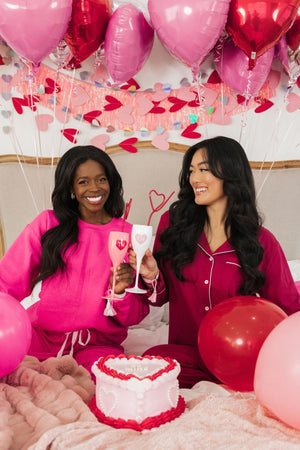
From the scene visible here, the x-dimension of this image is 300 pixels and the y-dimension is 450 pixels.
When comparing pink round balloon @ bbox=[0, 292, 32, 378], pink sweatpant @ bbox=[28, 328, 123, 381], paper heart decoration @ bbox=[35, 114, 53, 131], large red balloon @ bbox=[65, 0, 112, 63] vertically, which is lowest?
pink sweatpant @ bbox=[28, 328, 123, 381]

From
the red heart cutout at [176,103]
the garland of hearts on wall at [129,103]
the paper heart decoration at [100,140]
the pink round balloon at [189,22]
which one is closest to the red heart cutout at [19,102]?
the garland of hearts on wall at [129,103]

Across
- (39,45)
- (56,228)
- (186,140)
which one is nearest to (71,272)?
(56,228)

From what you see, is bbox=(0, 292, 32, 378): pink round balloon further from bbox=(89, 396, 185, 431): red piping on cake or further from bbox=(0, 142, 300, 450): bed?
bbox=(89, 396, 185, 431): red piping on cake

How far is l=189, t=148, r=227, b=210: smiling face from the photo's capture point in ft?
6.39

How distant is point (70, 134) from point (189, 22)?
1.00 m

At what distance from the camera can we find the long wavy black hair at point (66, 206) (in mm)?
1972

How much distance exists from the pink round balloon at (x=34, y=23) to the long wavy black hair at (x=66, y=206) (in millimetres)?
487

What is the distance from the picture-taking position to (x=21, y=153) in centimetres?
279

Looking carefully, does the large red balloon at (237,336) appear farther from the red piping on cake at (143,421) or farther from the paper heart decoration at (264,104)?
the paper heart decoration at (264,104)

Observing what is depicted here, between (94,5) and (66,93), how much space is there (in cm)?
65

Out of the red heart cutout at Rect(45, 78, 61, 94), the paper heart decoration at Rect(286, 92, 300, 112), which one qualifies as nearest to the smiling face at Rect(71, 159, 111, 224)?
the red heart cutout at Rect(45, 78, 61, 94)

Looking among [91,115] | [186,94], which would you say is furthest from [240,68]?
[91,115]

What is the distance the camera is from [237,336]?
156 cm

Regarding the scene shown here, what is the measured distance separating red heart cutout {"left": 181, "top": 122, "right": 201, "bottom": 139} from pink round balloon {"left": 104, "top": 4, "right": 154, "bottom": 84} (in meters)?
0.56
